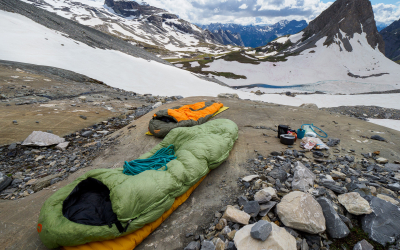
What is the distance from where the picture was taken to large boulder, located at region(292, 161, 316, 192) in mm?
3150

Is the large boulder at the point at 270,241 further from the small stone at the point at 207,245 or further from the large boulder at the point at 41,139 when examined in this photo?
the large boulder at the point at 41,139

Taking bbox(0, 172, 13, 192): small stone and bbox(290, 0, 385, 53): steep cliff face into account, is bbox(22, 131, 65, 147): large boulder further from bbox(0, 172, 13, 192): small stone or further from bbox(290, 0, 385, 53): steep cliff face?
bbox(290, 0, 385, 53): steep cliff face

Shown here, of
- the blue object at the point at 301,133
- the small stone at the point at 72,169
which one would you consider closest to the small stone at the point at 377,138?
the blue object at the point at 301,133

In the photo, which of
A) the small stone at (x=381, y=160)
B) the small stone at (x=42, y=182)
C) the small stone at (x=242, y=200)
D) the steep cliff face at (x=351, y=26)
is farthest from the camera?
the steep cliff face at (x=351, y=26)

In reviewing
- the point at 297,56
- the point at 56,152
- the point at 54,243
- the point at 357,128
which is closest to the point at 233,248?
the point at 54,243

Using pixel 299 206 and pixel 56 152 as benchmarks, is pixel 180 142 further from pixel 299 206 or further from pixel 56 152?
pixel 56 152

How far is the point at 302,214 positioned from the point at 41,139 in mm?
7096

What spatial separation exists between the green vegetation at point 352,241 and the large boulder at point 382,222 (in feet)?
0.17

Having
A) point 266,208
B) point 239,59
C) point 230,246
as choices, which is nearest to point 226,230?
point 230,246

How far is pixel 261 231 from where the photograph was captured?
7.11 feet

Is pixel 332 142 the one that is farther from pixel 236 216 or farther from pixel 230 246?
pixel 230 246

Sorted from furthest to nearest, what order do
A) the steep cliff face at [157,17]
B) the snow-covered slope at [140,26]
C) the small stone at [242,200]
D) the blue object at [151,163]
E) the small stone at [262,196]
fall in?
the steep cliff face at [157,17] < the snow-covered slope at [140,26] < the blue object at [151,163] < the small stone at [242,200] < the small stone at [262,196]

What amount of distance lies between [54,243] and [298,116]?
9.24 meters

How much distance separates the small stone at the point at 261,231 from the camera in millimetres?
2147
